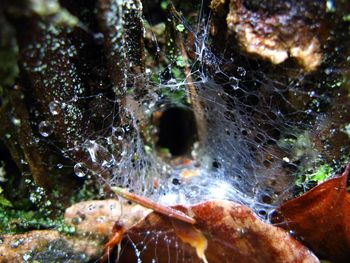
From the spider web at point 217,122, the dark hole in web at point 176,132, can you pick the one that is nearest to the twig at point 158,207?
the spider web at point 217,122

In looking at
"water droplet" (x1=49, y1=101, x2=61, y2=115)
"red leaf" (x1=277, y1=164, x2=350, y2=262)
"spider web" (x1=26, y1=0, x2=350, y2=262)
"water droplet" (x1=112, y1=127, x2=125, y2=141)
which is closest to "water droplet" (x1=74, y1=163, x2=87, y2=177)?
"spider web" (x1=26, y1=0, x2=350, y2=262)

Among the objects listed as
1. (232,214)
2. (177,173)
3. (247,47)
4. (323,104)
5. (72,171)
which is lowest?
(177,173)

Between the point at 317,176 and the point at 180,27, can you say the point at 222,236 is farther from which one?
the point at 180,27

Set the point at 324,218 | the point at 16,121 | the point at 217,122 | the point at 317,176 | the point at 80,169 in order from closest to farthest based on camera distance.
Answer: the point at 16,121 < the point at 324,218 < the point at 317,176 < the point at 80,169 < the point at 217,122

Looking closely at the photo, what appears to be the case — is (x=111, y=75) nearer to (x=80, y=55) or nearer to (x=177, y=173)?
(x=80, y=55)

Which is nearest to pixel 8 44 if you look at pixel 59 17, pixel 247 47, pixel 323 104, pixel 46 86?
pixel 59 17

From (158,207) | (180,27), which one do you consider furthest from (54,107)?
(180,27)

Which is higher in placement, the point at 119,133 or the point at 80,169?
the point at 119,133
